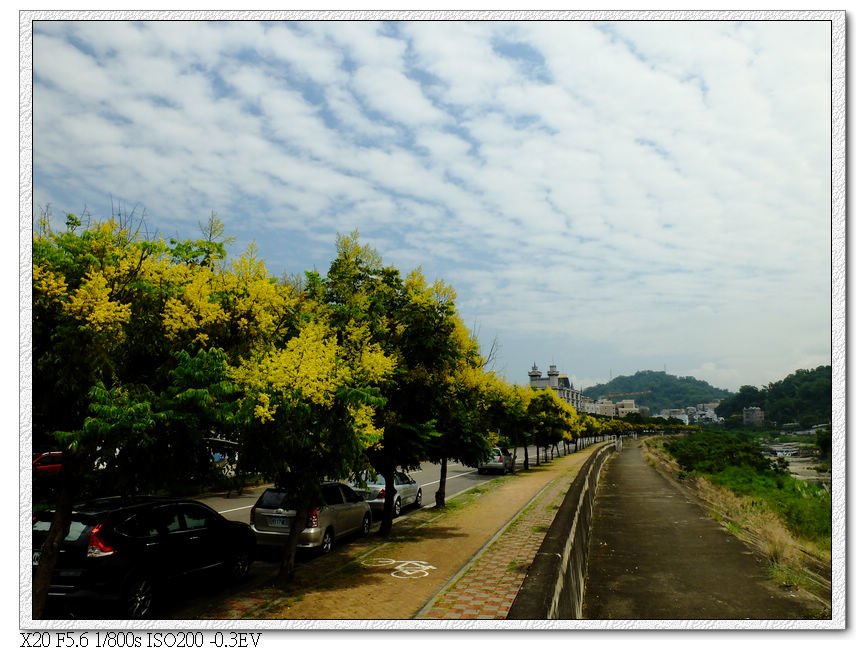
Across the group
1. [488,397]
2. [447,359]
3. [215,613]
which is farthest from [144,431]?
[488,397]

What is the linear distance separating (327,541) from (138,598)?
5382mm

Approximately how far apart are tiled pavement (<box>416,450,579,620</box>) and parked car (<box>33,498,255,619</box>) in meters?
3.56

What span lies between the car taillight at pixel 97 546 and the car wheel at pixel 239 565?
265cm

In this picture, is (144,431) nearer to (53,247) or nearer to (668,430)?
(53,247)

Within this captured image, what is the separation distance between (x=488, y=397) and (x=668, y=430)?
5506 inches

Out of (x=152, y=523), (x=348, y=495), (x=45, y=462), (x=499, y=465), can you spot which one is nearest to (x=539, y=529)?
(x=348, y=495)

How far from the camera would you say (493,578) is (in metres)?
10.2

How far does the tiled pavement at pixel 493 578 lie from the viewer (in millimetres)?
8297

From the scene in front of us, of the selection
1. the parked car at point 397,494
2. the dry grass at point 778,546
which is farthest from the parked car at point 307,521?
the dry grass at point 778,546

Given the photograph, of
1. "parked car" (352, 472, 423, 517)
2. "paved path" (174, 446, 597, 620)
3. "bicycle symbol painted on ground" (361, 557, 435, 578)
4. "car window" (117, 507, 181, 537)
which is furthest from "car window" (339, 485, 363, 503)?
"car window" (117, 507, 181, 537)

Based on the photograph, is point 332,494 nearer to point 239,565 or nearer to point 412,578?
point 239,565

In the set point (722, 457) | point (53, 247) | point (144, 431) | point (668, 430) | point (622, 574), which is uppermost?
point (53, 247)

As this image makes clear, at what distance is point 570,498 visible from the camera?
1393 cm

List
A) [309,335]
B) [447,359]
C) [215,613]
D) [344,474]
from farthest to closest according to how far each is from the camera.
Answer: [447,359] → [344,474] → [215,613] → [309,335]
